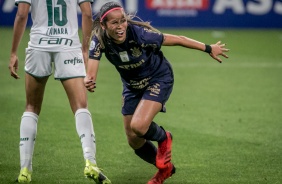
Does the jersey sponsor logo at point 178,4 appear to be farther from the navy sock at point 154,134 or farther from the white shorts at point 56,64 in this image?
the white shorts at point 56,64

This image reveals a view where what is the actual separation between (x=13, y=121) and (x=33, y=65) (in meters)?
3.74

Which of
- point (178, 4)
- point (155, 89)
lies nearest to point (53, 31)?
point (155, 89)

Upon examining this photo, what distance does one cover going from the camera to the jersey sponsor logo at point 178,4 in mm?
22578

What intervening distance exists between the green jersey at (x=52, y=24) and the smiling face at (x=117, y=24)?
0.31 metres

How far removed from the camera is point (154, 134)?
6852mm

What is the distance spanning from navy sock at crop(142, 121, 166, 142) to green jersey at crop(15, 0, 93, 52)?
107cm

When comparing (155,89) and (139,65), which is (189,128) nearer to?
(155,89)

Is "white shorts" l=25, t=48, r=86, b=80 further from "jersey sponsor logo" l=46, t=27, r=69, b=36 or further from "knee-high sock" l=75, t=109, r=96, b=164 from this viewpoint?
"knee-high sock" l=75, t=109, r=96, b=164

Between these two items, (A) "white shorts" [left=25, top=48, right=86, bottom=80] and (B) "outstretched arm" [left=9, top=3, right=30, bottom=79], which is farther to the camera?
(A) "white shorts" [left=25, top=48, right=86, bottom=80]

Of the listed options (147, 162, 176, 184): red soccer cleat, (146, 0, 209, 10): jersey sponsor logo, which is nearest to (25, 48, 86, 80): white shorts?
(147, 162, 176, 184): red soccer cleat

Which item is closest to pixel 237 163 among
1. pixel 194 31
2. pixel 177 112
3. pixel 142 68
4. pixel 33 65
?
pixel 142 68

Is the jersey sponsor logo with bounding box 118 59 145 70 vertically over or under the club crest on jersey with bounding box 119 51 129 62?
under

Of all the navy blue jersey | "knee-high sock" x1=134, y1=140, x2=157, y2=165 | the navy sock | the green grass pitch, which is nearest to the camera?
the navy blue jersey

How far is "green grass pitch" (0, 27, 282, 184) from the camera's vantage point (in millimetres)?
7383
